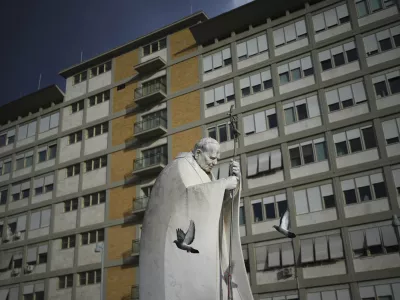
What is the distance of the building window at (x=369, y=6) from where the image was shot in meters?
31.6

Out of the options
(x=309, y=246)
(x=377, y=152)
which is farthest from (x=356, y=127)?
(x=309, y=246)

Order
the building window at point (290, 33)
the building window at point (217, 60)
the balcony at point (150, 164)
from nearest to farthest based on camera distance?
1. the building window at point (290, 33)
2. the balcony at point (150, 164)
3. the building window at point (217, 60)

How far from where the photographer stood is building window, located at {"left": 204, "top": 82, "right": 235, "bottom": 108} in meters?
35.9

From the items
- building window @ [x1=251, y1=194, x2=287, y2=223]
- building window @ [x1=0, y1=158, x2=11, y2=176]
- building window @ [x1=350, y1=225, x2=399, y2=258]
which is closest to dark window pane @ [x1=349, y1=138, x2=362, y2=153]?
building window @ [x1=350, y1=225, x2=399, y2=258]

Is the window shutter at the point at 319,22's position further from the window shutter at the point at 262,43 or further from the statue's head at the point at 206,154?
the statue's head at the point at 206,154

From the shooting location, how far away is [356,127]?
98.6ft

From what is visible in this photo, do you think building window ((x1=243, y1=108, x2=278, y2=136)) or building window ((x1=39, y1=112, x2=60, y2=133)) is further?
building window ((x1=39, y1=112, x2=60, y2=133))

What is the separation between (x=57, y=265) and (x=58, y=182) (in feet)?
23.7

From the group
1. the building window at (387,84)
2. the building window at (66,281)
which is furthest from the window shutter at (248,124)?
the building window at (66,281)

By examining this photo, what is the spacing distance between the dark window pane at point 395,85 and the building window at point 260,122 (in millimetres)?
7510

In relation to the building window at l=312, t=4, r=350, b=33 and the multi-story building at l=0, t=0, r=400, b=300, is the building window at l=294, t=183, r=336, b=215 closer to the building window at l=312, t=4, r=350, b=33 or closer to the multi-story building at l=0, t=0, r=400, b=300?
the multi-story building at l=0, t=0, r=400, b=300

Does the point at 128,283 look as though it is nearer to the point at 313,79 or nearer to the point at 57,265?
the point at 57,265

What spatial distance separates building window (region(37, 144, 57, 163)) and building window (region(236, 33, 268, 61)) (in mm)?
19309

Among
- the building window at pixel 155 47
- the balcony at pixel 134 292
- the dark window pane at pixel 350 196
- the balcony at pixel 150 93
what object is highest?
the building window at pixel 155 47
